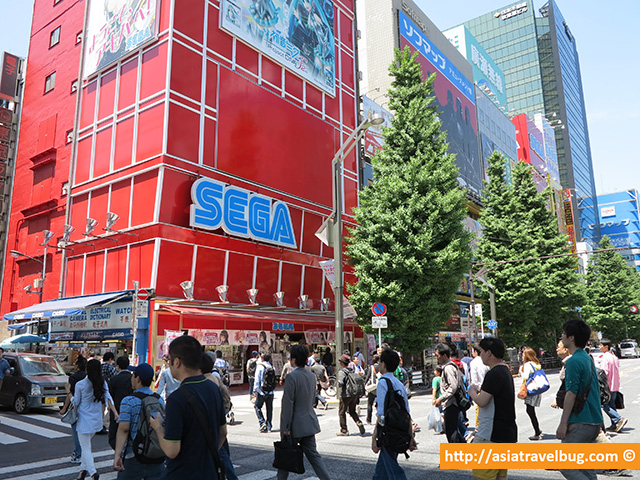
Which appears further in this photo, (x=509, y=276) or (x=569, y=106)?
(x=569, y=106)

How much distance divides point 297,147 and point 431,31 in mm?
28241

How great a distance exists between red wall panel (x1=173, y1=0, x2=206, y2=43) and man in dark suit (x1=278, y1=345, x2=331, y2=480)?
19.7 meters

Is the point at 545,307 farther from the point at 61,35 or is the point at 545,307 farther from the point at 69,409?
the point at 61,35

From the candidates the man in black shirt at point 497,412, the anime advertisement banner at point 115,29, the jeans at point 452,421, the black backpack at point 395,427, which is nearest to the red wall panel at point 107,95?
the anime advertisement banner at point 115,29

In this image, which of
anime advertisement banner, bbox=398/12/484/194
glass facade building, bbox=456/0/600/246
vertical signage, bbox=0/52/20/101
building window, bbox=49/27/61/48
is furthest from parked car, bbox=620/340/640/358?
glass facade building, bbox=456/0/600/246

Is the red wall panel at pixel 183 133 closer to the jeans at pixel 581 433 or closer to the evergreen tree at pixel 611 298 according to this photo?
the jeans at pixel 581 433

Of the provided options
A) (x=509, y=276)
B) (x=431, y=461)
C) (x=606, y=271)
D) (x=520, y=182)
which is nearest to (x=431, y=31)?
(x=520, y=182)

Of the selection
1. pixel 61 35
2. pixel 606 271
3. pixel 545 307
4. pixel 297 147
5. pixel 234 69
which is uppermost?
pixel 61 35

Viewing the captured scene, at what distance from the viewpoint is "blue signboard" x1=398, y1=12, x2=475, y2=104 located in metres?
43.2

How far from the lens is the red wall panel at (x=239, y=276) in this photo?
22.4 meters

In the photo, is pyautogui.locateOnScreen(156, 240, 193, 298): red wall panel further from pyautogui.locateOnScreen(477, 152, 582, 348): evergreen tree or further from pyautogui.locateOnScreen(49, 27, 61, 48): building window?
pyautogui.locateOnScreen(477, 152, 582, 348): evergreen tree

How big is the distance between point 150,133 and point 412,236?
11722 millimetres

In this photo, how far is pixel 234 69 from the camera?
24.1 m

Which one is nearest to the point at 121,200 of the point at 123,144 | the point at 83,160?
the point at 123,144
